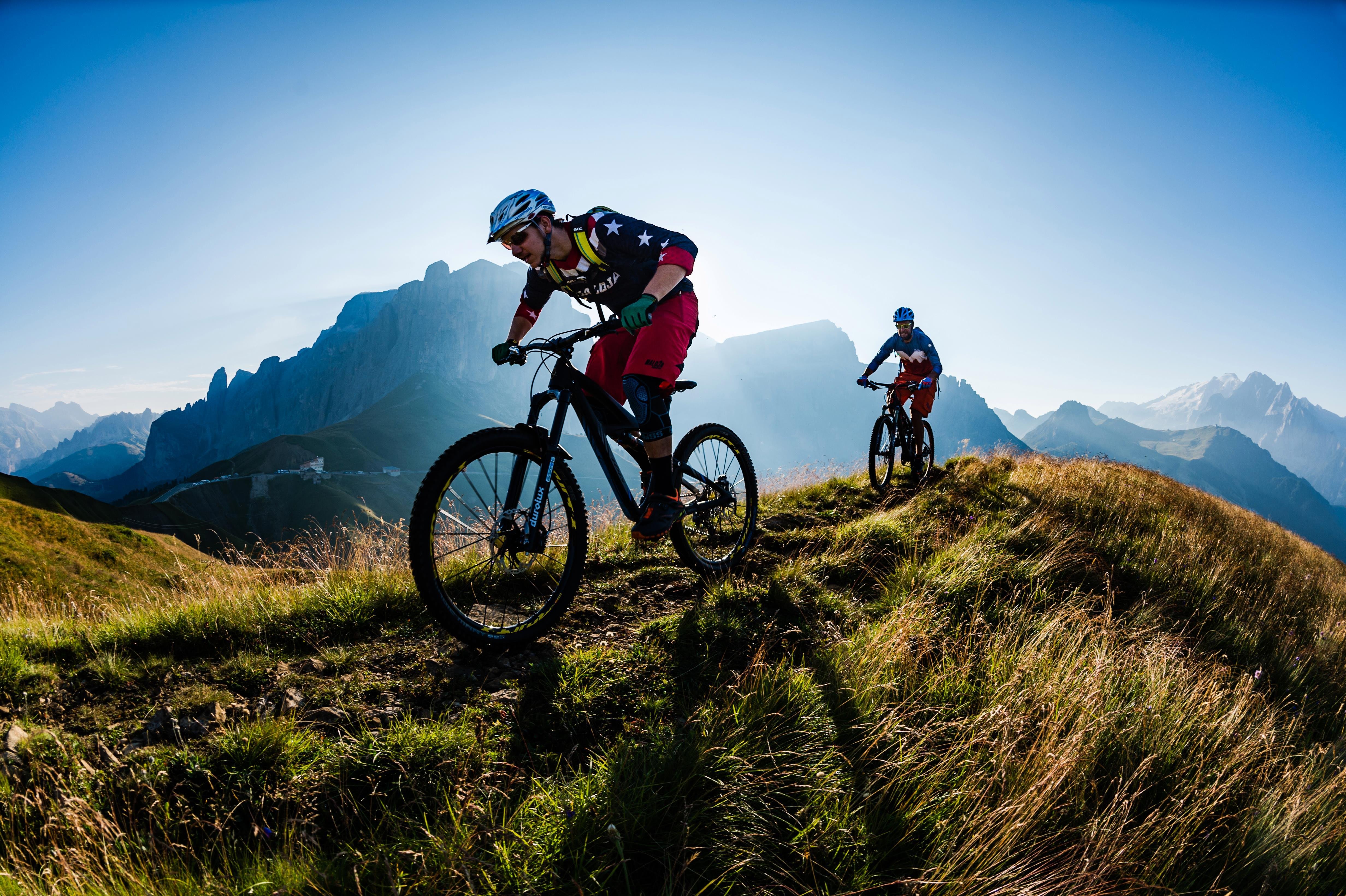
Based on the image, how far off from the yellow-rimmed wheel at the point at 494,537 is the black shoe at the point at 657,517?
0.61m

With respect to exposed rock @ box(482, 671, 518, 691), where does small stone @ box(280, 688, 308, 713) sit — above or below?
above

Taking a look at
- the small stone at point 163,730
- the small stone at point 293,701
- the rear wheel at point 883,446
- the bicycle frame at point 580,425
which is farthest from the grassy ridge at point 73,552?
the rear wheel at point 883,446

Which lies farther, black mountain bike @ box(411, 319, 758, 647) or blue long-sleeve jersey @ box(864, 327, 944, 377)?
blue long-sleeve jersey @ box(864, 327, 944, 377)

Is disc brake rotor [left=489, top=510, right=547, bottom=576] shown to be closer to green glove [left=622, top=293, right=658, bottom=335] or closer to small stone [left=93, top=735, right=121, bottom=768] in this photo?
green glove [left=622, top=293, right=658, bottom=335]

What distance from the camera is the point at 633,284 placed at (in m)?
4.82

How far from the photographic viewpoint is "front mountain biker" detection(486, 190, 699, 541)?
446 centimetres

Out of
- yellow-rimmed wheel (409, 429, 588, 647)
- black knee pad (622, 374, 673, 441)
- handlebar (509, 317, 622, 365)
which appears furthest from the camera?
black knee pad (622, 374, 673, 441)

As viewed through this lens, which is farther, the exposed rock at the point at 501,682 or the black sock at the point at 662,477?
the black sock at the point at 662,477

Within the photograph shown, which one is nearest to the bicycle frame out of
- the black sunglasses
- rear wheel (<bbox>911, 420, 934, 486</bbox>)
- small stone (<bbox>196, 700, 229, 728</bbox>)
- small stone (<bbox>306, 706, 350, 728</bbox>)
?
the black sunglasses

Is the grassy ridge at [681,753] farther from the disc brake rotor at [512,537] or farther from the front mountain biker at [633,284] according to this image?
the front mountain biker at [633,284]

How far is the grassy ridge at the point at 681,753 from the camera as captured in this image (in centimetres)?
190

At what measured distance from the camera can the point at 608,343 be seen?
17.4 feet

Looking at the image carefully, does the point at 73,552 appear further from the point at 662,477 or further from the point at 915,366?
the point at 915,366

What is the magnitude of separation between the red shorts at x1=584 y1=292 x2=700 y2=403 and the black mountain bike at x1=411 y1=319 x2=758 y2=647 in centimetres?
28
